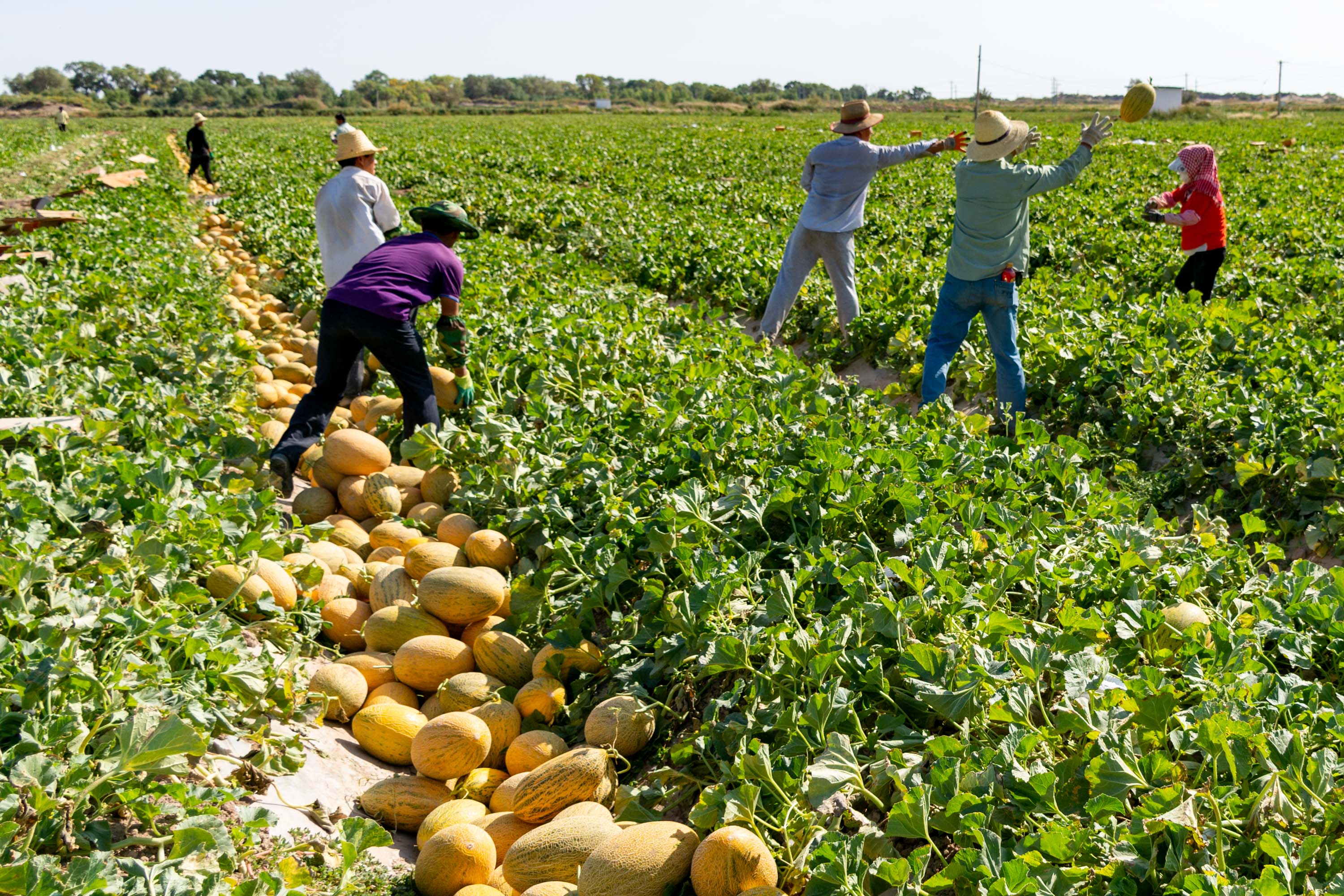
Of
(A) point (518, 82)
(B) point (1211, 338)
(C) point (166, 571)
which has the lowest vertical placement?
(C) point (166, 571)

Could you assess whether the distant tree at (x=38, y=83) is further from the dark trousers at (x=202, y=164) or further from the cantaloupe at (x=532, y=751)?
the cantaloupe at (x=532, y=751)

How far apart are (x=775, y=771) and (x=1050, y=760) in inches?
27.4

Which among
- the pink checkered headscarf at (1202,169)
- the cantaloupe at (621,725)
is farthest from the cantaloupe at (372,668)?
the pink checkered headscarf at (1202,169)

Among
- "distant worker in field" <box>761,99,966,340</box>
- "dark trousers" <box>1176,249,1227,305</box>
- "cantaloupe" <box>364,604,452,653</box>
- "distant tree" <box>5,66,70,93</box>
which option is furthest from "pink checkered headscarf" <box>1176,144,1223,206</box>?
"distant tree" <box>5,66,70,93</box>

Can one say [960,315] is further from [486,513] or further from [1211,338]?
[486,513]

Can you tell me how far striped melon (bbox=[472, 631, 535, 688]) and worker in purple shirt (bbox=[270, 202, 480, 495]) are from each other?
79.2 inches

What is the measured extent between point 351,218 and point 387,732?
410 cm

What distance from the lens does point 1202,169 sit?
25.1ft

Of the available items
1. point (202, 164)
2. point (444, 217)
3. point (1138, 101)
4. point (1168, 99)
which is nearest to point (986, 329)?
point (1138, 101)

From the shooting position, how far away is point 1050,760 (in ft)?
7.93

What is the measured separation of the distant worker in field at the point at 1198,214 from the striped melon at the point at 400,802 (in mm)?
7099

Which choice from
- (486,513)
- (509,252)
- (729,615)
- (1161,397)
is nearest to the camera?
(729,615)

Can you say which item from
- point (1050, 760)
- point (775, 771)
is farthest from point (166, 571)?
point (1050, 760)

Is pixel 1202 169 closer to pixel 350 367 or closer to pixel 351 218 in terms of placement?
pixel 351 218
